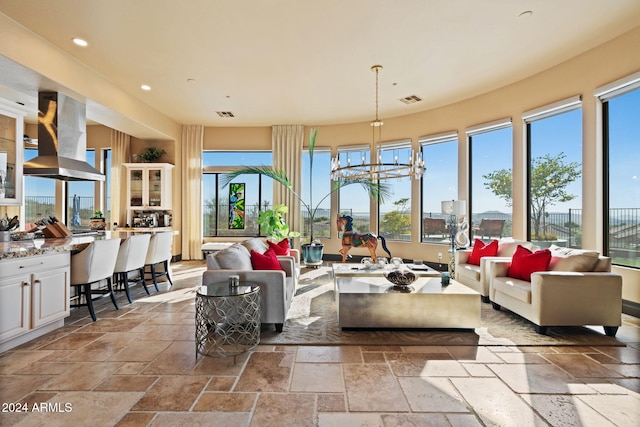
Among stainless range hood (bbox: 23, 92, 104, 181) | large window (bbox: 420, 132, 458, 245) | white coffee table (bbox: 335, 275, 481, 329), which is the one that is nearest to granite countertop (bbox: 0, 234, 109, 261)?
stainless range hood (bbox: 23, 92, 104, 181)

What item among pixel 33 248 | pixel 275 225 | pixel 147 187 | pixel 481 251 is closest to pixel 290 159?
pixel 275 225

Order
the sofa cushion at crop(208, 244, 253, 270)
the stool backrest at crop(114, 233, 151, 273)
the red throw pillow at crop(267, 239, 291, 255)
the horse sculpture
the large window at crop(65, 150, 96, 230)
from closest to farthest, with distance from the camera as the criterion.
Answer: the sofa cushion at crop(208, 244, 253, 270)
the stool backrest at crop(114, 233, 151, 273)
the red throw pillow at crop(267, 239, 291, 255)
the horse sculpture
the large window at crop(65, 150, 96, 230)

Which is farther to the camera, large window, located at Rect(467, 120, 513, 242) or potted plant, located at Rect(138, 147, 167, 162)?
potted plant, located at Rect(138, 147, 167, 162)

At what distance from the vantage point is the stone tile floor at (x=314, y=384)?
1.87m

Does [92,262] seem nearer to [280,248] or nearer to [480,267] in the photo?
[280,248]

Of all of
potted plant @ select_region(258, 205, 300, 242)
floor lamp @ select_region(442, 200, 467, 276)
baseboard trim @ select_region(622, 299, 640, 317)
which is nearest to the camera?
baseboard trim @ select_region(622, 299, 640, 317)

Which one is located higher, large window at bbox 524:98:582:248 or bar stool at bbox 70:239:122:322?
large window at bbox 524:98:582:248

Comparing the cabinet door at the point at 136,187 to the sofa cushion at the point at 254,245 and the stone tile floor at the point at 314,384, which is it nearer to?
the sofa cushion at the point at 254,245

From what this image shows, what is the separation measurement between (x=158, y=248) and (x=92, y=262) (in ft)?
4.20

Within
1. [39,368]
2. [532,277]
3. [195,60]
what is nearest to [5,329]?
[39,368]

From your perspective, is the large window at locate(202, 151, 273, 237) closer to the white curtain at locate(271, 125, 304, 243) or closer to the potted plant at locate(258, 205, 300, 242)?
the white curtain at locate(271, 125, 304, 243)

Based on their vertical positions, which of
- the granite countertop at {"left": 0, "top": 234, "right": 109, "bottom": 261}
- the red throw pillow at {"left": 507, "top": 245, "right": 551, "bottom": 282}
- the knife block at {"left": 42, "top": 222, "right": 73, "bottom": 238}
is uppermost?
the knife block at {"left": 42, "top": 222, "right": 73, "bottom": 238}

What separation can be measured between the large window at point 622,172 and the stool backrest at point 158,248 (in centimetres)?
593

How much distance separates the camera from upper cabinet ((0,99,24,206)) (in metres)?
4.55
